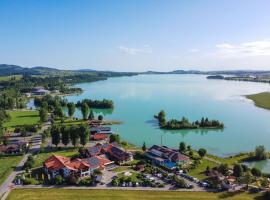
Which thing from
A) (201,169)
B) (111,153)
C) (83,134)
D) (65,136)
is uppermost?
(83,134)

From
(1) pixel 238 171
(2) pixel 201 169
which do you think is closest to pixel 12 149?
(2) pixel 201 169

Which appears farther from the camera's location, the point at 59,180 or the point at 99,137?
the point at 99,137

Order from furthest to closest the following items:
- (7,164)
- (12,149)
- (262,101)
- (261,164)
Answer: (262,101), (12,149), (261,164), (7,164)

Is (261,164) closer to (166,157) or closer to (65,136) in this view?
(166,157)

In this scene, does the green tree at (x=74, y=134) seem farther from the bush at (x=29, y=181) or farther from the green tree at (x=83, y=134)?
the bush at (x=29, y=181)

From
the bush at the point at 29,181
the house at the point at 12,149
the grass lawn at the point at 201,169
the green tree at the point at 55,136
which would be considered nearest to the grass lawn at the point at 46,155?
the green tree at the point at 55,136

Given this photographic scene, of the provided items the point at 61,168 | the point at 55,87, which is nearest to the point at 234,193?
the point at 61,168
